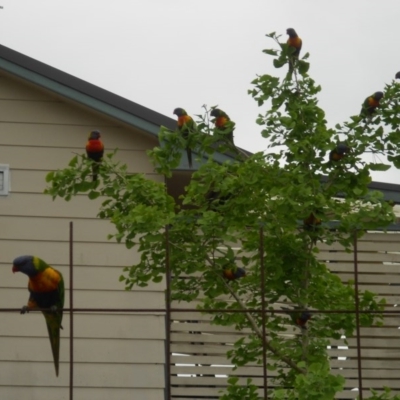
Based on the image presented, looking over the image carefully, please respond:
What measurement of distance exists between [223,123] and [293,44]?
63 centimetres

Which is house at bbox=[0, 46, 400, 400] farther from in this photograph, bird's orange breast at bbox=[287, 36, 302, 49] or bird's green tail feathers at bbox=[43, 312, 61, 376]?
bird's orange breast at bbox=[287, 36, 302, 49]

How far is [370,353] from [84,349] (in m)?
2.42

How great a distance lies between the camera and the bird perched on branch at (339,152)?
6.62 meters

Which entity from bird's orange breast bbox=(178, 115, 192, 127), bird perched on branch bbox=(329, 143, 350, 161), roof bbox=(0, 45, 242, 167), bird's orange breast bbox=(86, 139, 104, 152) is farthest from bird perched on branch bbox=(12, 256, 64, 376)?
roof bbox=(0, 45, 242, 167)

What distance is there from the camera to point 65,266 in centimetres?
877

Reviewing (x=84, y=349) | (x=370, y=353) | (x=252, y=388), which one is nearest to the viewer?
(x=252, y=388)

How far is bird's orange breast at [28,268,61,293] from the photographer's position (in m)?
6.75

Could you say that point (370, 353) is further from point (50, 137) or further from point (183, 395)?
point (50, 137)

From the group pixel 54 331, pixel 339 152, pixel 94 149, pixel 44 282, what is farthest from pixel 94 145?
pixel 339 152

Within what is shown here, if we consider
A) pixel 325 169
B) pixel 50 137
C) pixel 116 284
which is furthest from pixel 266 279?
pixel 50 137

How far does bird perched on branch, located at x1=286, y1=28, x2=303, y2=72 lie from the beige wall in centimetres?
206

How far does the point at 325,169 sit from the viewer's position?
22.0ft

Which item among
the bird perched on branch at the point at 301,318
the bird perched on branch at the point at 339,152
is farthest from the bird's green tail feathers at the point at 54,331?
the bird perched on branch at the point at 339,152

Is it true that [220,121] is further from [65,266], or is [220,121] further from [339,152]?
[65,266]
